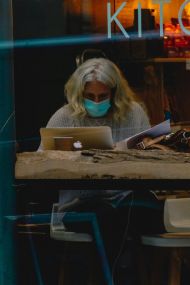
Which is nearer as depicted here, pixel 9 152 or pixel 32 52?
pixel 9 152

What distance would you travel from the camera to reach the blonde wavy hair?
3185mm

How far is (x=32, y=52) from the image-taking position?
3055 mm

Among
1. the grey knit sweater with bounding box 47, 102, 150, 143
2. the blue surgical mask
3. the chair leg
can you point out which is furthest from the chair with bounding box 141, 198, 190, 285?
the blue surgical mask

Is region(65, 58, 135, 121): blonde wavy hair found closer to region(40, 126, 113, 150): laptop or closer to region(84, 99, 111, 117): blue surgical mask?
region(84, 99, 111, 117): blue surgical mask

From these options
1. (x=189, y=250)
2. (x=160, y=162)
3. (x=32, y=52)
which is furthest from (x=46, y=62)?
(x=189, y=250)

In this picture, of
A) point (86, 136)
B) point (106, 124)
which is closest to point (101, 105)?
point (106, 124)

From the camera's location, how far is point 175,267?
297cm

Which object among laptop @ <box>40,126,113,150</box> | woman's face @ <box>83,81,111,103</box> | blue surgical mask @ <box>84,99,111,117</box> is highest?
woman's face @ <box>83,81,111,103</box>

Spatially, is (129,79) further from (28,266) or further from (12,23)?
(28,266)

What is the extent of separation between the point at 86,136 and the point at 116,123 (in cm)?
34

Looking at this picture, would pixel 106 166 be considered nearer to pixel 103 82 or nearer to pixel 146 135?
pixel 146 135

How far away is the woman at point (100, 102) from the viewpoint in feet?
10.2

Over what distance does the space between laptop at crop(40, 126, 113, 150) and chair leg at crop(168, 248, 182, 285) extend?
52 cm

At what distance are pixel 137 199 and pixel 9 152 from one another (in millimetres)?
542
